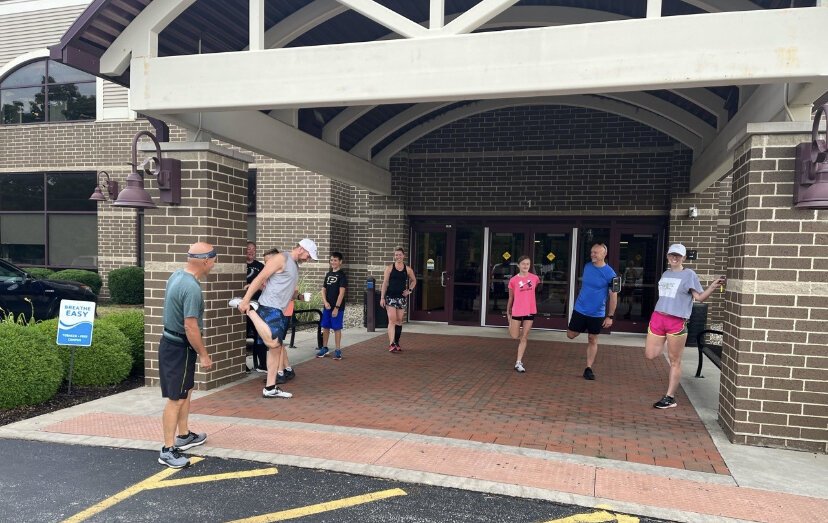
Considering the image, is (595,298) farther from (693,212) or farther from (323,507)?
(323,507)

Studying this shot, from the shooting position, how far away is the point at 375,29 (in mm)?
7465

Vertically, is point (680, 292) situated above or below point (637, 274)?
above

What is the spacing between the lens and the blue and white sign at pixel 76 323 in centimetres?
569

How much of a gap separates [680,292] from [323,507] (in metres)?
4.28

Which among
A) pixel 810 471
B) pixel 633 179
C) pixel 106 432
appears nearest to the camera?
pixel 810 471

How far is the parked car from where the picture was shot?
943 centimetres

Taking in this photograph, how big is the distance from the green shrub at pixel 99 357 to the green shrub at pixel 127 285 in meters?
9.16

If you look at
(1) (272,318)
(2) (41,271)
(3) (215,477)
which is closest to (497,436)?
(3) (215,477)

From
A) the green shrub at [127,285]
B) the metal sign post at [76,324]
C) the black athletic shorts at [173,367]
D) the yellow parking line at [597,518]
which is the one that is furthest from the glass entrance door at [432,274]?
the yellow parking line at [597,518]

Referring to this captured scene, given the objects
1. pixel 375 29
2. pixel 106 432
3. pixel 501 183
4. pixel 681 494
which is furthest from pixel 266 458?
pixel 501 183

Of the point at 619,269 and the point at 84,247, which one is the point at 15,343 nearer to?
the point at 619,269

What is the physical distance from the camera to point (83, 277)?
49.4 ft

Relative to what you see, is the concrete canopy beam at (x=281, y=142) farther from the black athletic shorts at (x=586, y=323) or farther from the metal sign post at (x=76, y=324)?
the black athletic shorts at (x=586, y=323)

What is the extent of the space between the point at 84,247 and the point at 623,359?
16742 mm
